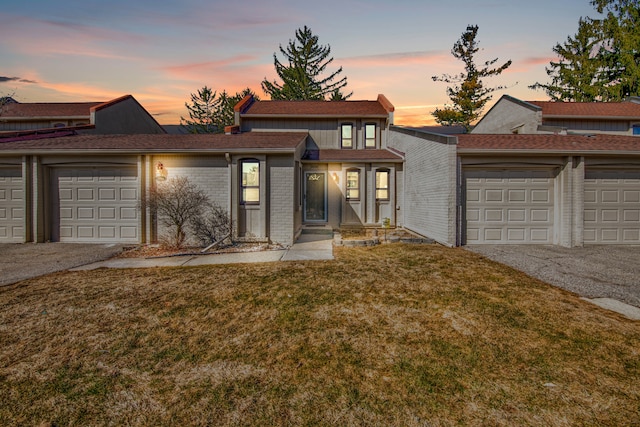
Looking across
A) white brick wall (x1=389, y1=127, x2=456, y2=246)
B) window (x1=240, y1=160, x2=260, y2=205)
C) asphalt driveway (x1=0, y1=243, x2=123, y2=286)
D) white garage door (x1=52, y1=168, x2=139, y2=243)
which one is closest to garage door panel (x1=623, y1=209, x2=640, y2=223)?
white brick wall (x1=389, y1=127, x2=456, y2=246)

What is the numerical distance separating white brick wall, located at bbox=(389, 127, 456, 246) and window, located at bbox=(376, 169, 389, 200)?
2.76 ft

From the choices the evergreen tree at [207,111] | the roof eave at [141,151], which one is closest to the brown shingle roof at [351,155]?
the roof eave at [141,151]

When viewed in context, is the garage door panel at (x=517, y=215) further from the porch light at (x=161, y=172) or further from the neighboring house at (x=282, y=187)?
the porch light at (x=161, y=172)

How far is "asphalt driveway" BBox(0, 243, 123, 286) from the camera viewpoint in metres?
7.12

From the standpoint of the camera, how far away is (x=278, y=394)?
2.86 metres

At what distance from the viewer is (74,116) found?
18.0m

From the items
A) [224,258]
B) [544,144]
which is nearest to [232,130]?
[224,258]

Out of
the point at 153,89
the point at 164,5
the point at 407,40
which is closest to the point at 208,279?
the point at 164,5

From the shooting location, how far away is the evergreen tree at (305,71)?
31953 millimetres

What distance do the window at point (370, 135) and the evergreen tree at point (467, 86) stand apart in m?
16.1

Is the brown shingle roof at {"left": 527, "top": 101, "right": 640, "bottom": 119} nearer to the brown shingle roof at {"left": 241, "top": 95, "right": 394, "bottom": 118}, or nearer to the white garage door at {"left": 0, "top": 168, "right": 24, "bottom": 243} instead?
the brown shingle roof at {"left": 241, "top": 95, "right": 394, "bottom": 118}

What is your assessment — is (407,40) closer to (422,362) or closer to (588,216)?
(588,216)

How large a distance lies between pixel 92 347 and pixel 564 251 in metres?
11.9

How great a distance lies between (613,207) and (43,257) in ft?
59.9
